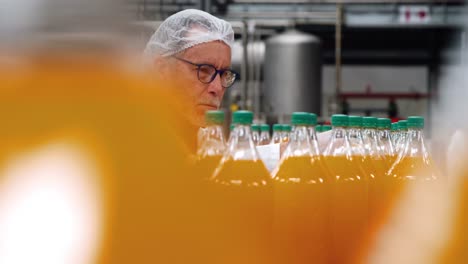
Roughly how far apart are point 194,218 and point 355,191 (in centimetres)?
32

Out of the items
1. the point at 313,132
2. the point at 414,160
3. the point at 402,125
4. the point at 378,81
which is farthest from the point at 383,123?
the point at 378,81

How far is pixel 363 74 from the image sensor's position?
312 inches

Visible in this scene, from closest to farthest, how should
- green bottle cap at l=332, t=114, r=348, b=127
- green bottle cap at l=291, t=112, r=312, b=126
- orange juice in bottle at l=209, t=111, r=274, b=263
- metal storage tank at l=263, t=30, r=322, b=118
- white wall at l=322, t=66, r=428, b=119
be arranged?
orange juice in bottle at l=209, t=111, r=274, b=263 → green bottle cap at l=291, t=112, r=312, b=126 → green bottle cap at l=332, t=114, r=348, b=127 → metal storage tank at l=263, t=30, r=322, b=118 → white wall at l=322, t=66, r=428, b=119

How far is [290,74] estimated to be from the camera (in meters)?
5.35

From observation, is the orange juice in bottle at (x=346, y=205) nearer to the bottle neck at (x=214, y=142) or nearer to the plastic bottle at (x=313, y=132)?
the plastic bottle at (x=313, y=132)

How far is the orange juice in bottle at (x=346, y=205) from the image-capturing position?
3.09ft

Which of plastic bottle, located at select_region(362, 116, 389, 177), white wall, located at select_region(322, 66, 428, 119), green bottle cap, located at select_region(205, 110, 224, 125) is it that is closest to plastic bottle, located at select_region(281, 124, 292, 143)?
plastic bottle, located at select_region(362, 116, 389, 177)

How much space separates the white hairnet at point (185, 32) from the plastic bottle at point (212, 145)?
1.01m

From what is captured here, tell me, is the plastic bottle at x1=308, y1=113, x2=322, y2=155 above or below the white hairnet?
below

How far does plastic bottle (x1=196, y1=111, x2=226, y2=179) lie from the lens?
862mm

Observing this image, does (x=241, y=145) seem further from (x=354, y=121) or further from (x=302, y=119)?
(x=354, y=121)

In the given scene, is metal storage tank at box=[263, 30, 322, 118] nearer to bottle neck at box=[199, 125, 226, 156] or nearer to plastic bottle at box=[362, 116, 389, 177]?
plastic bottle at box=[362, 116, 389, 177]

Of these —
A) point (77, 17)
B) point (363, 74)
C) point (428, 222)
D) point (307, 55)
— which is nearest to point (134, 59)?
point (77, 17)

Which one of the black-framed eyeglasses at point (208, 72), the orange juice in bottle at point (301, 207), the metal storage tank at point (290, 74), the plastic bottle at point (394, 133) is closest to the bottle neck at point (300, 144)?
the orange juice in bottle at point (301, 207)
